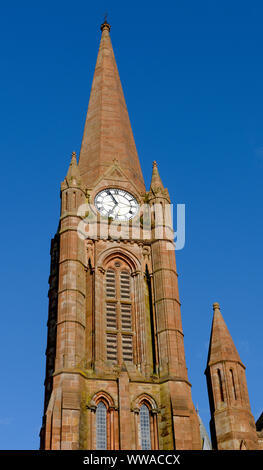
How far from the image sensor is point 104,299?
4631cm

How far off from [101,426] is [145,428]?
213 cm

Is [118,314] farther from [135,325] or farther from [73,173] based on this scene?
[73,173]

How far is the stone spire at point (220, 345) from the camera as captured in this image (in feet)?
141

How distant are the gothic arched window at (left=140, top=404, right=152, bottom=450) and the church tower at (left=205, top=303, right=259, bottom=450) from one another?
2993 mm

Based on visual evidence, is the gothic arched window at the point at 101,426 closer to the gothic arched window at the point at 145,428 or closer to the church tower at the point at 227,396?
the gothic arched window at the point at 145,428

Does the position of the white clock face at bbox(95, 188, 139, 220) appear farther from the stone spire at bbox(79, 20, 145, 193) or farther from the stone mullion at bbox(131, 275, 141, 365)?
the stone mullion at bbox(131, 275, 141, 365)

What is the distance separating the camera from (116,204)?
50.9 meters

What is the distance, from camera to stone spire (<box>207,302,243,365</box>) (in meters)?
42.9

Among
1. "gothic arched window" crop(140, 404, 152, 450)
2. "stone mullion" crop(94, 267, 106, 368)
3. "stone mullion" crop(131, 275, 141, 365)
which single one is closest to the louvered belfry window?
"stone mullion" crop(131, 275, 141, 365)

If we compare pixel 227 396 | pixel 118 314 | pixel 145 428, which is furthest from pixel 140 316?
pixel 227 396

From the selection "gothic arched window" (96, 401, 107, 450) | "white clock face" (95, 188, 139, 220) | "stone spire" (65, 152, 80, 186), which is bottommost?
"gothic arched window" (96, 401, 107, 450)
